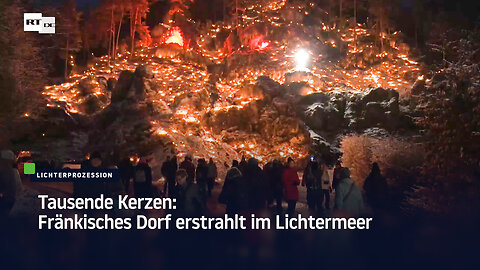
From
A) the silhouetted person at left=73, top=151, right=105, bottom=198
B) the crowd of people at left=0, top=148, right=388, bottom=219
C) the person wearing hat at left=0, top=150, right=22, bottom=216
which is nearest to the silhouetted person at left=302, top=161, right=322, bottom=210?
the crowd of people at left=0, top=148, right=388, bottom=219

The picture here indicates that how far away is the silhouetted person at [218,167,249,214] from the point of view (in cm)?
903

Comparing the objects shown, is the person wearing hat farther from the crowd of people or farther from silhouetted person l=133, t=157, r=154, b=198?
silhouetted person l=133, t=157, r=154, b=198

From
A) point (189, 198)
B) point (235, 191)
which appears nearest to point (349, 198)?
point (235, 191)

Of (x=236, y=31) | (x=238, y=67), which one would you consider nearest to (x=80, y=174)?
(x=238, y=67)

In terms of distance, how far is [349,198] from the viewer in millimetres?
9781

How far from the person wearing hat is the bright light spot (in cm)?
Answer: 3685

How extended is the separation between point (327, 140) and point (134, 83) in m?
16.2

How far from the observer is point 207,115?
36812 millimetres

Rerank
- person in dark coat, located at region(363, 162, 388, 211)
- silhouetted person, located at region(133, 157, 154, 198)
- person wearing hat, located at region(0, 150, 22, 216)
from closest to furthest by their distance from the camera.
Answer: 1. person wearing hat, located at region(0, 150, 22, 216)
2. person in dark coat, located at region(363, 162, 388, 211)
3. silhouetted person, located at region(133, 157, 154, 198)

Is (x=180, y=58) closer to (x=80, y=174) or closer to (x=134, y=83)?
(x=134, y=83)

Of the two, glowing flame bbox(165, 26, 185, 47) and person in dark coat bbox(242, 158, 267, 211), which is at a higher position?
glowing flame bbox(165, 26, 185, 47)

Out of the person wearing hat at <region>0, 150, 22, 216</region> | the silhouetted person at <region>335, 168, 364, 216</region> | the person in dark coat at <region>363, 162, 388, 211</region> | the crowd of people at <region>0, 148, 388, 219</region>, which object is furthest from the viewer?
the person in dark coat at <region>363, 162, 388, 211</region>

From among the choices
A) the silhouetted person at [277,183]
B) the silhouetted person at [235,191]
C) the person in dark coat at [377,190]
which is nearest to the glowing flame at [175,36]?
the silhouetted person at [277,183]

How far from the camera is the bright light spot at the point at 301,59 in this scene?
44.8 m
